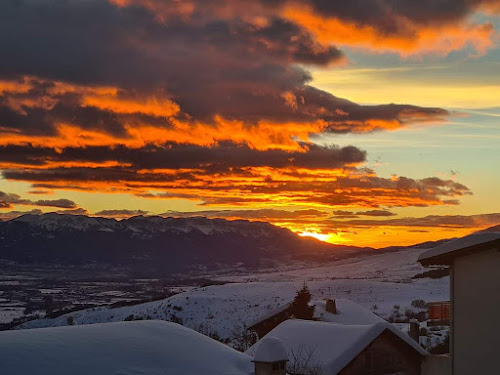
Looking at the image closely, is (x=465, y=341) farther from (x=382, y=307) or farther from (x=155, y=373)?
(x=382, y=307)

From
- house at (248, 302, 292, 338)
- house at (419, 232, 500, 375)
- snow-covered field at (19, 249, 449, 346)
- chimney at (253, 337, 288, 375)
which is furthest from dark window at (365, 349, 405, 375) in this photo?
snow-covered field at (19, 249, 449, 346)

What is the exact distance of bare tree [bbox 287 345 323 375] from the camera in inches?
1195

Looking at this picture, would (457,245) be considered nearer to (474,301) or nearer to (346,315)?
(474,301)

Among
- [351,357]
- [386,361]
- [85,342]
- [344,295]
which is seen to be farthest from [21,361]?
[344,295]

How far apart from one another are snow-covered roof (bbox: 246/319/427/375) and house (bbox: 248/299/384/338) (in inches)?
463

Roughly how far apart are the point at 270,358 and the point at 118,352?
383 centimetres

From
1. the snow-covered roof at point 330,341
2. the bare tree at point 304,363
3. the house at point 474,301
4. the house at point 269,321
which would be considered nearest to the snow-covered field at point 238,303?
the house at point 269,321

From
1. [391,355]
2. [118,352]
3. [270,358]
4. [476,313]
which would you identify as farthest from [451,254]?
[391,355]

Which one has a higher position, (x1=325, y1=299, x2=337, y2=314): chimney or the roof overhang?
the roof overhang

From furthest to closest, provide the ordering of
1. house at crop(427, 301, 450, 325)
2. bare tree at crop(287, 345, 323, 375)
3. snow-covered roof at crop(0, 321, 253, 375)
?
bare tree at crop(287, 345, 323, 375) → house at crop(427, 301, 450, 325) → snow-covered roof at crop(0, 321, 253, 375)

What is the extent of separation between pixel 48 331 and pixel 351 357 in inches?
657

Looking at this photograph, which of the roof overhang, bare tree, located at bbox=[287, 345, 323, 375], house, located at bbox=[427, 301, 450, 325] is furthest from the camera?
bare tree, located at bbox=[287, 345, 323, 375]

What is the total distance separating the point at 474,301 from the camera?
21609 mm

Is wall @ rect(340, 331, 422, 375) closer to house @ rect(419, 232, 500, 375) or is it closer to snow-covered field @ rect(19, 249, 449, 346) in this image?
house @ rect(419, 232, 500, 375)
